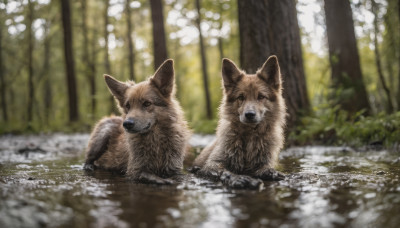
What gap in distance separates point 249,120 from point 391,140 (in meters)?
4.20

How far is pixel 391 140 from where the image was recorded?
7.05 meters

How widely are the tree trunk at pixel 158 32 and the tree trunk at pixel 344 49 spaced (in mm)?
5616

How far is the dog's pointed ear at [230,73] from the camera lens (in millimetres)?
5250

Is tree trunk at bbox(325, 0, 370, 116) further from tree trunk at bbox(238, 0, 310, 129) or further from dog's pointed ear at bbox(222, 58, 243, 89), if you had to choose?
dog's pointed ear at bbox(222, 58, 243, 89)

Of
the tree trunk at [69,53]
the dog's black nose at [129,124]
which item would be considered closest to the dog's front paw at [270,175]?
the dog's black nose at [129,124]

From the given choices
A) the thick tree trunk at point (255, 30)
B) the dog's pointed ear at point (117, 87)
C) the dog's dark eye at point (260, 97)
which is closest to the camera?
the dog's dark eye at point (260, 97)

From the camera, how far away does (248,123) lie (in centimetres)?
477

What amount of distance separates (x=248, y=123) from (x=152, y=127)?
1486 mm

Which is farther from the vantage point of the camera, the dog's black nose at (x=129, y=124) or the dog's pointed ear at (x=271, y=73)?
the dog's pointed ear at (x=271, y=73)

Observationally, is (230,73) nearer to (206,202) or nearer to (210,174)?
(210,174)

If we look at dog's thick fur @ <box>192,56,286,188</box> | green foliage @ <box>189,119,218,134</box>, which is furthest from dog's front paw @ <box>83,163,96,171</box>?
green foliage @ <box>189,119,218,134</box>

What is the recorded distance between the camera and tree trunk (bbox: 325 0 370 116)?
32.5 ft

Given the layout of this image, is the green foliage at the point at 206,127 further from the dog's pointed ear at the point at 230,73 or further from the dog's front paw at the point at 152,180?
the dog's front paw at the point at 152,180

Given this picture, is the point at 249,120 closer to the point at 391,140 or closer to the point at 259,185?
the point at 259,185
